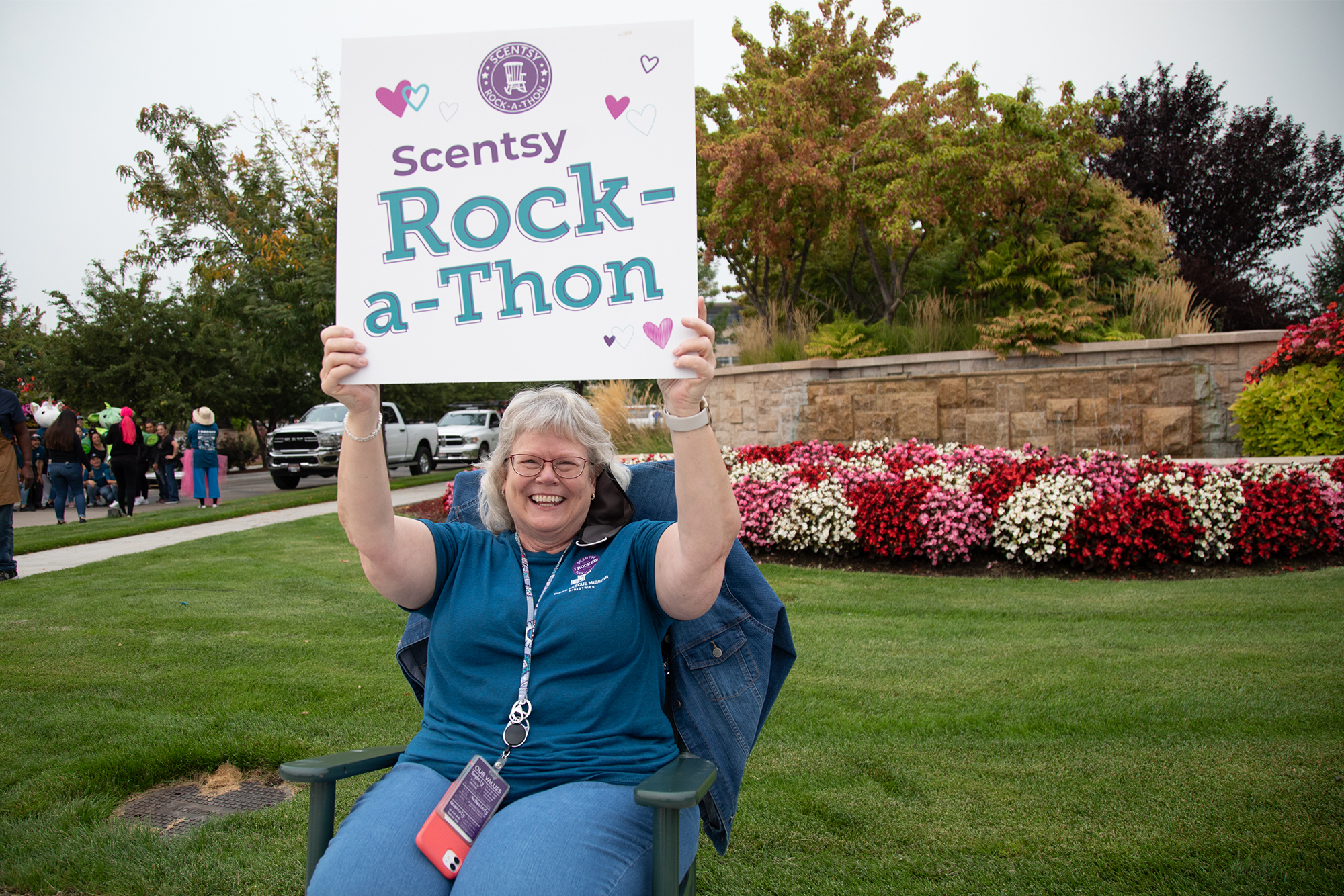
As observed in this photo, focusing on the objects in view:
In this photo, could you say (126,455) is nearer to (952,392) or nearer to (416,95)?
(952,392)

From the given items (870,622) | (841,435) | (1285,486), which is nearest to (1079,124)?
(841,435)

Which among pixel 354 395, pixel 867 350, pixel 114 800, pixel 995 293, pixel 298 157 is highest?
pixel 298 157

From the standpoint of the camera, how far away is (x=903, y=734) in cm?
356

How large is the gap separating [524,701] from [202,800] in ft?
6.56

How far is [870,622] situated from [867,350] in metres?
6.36

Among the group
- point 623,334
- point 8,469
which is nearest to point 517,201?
point 623,334

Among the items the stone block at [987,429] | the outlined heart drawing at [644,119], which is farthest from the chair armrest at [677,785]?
the stone block at [987,429]

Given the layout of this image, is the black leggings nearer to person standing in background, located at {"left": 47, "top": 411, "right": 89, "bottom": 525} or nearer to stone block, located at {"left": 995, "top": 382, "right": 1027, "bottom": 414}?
person standing in background, located at {"left": 47, "top": 411, "right": 89, "bottom": 525}

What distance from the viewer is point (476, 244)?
78.5 inches

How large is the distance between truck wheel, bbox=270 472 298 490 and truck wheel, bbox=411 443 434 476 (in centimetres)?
287

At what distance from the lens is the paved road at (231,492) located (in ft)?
45.0

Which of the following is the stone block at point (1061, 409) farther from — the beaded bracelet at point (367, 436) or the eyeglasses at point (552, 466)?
the beaded bracelet at point (367, 436)

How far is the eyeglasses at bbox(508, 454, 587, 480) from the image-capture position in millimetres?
2180

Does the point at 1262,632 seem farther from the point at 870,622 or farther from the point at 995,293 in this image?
the point at 995,293
